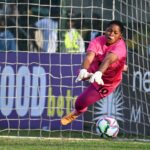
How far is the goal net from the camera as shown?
13.1m

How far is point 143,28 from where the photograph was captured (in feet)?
44.6

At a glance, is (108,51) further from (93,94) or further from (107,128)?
(107,128)

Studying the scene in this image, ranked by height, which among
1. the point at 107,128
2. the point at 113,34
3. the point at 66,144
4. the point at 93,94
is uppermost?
the point at 113,34

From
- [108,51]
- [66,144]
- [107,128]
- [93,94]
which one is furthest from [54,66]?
[108,51]

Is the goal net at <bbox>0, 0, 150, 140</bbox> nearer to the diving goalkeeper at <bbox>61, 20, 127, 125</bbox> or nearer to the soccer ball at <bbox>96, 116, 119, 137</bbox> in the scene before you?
the soccer ball at <bbox>96, 116, 119, 137</bbox>

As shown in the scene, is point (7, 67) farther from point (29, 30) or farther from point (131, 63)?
point (131, 63)

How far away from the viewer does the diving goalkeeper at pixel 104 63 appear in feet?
28.7

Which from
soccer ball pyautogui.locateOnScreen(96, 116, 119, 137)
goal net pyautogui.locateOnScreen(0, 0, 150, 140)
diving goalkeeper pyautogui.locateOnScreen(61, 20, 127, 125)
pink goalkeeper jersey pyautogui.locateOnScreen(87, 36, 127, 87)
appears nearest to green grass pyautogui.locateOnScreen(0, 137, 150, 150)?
soccer ball pyautogui.locateOnScreen(96, 116, 119, 137)

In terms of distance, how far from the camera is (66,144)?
10.8m

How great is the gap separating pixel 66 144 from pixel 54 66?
275 cm

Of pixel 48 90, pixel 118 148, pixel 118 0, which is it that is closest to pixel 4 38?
pixel 48 90

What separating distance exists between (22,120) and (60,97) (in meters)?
0.84

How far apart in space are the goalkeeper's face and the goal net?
3.94 metres

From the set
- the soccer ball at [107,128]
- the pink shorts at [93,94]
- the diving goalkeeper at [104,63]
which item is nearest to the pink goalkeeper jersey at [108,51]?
the diving goalkeeper at [104,63]
